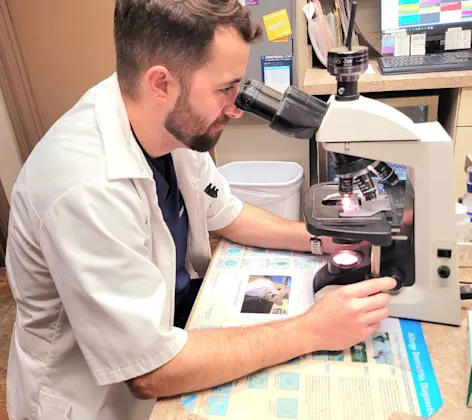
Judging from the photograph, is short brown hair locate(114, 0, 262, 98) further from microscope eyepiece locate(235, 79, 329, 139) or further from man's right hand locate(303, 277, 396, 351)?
man's right hand locate(303, 277, 396, 351)

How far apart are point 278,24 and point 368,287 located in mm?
1654

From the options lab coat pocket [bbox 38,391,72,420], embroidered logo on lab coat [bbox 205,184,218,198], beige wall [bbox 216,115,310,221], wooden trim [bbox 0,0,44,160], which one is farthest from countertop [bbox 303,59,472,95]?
wooden trim [bbox 0,0,44,160]

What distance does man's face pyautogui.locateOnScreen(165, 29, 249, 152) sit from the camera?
3.16ft

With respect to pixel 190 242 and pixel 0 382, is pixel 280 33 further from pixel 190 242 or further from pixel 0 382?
pixel 0 382

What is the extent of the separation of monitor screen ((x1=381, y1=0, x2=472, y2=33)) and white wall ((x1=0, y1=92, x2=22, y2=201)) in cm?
211

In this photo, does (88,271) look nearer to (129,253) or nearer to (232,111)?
(129,253)

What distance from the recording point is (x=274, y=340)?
886 millimetres

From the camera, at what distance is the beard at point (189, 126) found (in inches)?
39.7

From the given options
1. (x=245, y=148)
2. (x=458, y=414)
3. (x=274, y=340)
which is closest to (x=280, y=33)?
(x=245, y=148)

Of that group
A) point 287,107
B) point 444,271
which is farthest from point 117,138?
point 444,271

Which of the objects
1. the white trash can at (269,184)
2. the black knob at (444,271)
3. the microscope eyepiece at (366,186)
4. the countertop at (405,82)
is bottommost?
the white trash can at (269,184)

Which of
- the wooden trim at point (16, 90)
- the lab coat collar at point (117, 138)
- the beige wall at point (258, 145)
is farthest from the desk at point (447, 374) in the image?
the wooden trim at point (16, 90)

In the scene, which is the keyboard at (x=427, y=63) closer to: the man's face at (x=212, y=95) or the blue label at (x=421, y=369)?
the man's face at (x=212, y=95)

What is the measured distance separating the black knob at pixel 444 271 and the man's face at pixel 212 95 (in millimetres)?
521
